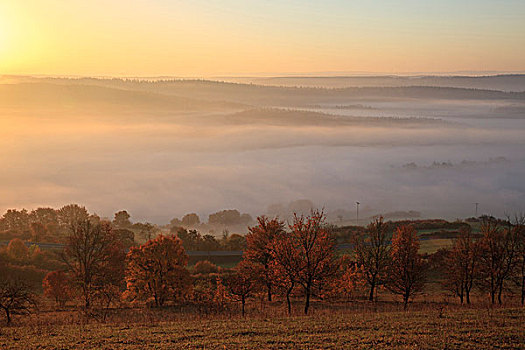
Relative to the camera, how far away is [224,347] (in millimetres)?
22047

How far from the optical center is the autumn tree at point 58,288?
171 feet

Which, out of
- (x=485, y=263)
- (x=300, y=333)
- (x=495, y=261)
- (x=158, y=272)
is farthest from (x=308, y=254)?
(x=485, y=263)

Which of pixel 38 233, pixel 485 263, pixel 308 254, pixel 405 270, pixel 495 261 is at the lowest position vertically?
pixel 405 270

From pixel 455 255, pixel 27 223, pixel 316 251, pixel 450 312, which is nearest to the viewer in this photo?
pixel 450 312

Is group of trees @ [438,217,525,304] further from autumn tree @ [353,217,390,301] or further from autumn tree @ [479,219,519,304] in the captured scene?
autumn tree @ [353,217,390,301]

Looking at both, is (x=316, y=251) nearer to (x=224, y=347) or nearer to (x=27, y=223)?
(x=224, y=347)

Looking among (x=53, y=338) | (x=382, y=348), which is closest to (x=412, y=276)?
(x=382, y=348)

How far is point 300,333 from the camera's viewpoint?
81.0 ft

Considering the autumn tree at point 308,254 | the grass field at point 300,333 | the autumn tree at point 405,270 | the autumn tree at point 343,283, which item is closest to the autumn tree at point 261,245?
the autumn tree at point 343,283

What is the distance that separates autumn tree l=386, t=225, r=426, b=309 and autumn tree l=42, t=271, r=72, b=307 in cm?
3337

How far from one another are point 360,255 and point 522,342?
119 ft

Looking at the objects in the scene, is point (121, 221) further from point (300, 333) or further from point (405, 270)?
point (300, 333)

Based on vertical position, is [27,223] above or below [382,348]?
above

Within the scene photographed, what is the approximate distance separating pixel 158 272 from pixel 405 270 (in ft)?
83.5
